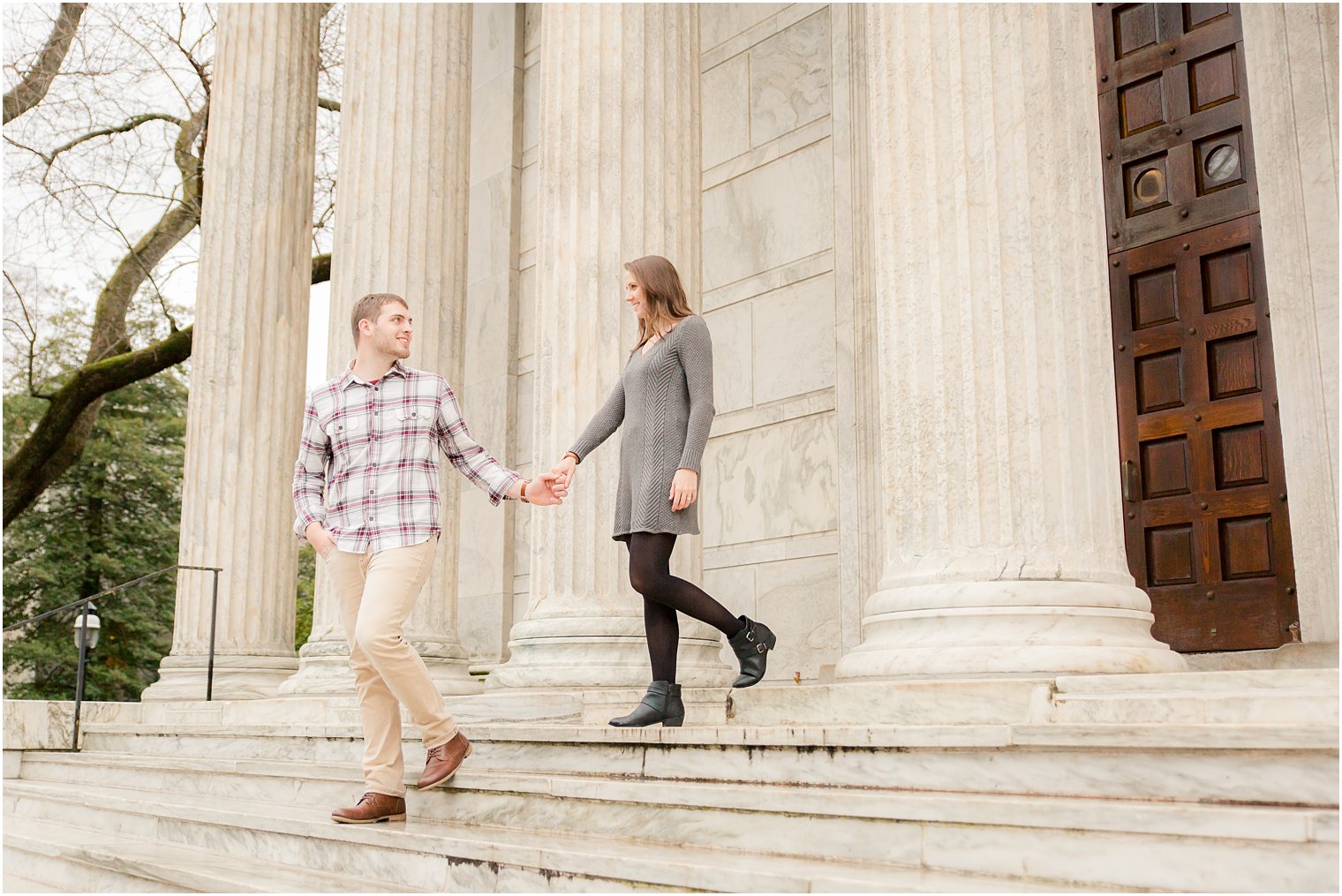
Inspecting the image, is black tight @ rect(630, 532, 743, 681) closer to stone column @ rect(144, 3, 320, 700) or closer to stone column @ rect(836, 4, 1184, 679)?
stone column @ rect(836, 4, 1184, 679)

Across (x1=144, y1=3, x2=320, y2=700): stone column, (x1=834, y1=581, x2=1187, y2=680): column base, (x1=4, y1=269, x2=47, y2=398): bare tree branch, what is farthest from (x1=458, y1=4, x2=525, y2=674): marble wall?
(x1=4, y1=269, x2=47, y2=398): bare tree branch

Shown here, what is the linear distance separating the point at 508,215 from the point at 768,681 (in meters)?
7.18

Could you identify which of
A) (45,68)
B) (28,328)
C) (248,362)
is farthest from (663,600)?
(28,328)

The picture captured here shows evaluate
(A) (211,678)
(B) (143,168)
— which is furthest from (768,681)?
(B) (143,168)

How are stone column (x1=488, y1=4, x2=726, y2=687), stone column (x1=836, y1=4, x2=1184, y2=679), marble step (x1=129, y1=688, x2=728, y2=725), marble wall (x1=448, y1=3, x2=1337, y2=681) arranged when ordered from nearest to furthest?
1. stone column (x1=836, y1=4, x2=1184, y2=679)
2. marble step (x1=129, y1=688, x2=728, y2=725)
3. stone column (x1=488, y1=4, x2=726, y2=687)
4. marble wall (x1=448, y1=3, x2=1337, y2=681)

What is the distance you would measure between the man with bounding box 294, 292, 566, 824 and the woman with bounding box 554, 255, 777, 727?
0.47 metres

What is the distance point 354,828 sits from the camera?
5.40m

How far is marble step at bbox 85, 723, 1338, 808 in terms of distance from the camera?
367 cm

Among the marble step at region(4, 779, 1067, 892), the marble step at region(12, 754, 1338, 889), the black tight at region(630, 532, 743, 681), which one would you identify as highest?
the black tight at region(630, 532, 743, 681)

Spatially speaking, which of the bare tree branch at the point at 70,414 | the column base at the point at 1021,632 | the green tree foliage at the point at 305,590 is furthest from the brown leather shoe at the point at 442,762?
the green tree foliage at the point at 305,590

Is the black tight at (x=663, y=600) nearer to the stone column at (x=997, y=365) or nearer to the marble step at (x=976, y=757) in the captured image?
the marble step at (x=976, y=757)

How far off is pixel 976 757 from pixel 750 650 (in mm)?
1776

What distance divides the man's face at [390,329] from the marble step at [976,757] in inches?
81.0

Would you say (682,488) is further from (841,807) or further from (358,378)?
(841,807)
